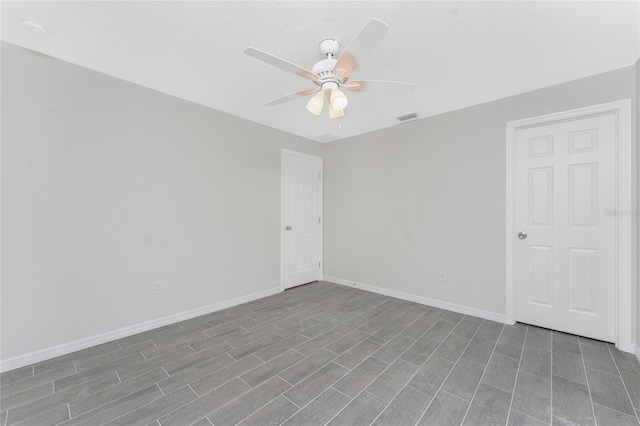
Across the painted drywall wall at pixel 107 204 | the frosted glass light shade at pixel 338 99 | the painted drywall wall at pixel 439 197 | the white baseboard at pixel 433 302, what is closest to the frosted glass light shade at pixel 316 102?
the frosted glass light shade at pixel 338 99

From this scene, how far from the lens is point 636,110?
2.16 meters

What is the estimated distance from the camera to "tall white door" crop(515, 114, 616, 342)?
230 cm

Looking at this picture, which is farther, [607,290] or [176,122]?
[176,122]

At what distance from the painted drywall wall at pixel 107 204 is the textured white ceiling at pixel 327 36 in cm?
33

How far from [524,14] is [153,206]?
3.43 m

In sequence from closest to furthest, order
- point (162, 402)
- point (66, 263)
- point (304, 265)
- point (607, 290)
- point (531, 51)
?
point (162, 402), point (531, 51), point (66, 263), point (607, 290), point (304, 265)

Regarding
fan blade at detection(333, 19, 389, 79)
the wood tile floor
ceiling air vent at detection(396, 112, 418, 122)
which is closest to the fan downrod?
fan blade at detection(333, 19, 389, 79)

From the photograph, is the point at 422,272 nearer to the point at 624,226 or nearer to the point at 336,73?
the point at 624,226

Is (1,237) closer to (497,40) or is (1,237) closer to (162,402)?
(162,402)

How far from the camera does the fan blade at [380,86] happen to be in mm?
1865

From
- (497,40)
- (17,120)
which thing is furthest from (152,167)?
(497,40)

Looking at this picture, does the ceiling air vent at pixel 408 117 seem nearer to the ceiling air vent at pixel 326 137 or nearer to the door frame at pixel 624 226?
the ceiling air vent at pixel 326 137

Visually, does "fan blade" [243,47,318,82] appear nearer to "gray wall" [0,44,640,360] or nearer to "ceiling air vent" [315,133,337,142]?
"gray wall" [0,44,640,360]

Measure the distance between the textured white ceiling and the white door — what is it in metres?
1.59
